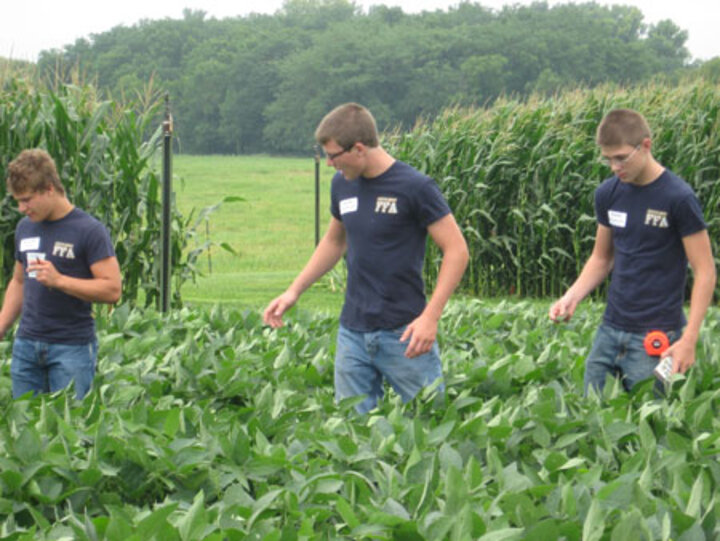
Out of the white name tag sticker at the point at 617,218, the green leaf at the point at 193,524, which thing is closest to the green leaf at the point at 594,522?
the green leaf at the point at 193,524

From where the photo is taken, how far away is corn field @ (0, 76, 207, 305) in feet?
30.4

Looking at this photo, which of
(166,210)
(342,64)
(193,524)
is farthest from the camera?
(342,64)

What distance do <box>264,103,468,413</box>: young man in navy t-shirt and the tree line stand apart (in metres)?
49.1

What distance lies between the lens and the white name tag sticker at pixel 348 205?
472cm

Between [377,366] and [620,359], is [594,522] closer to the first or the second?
[377,366]

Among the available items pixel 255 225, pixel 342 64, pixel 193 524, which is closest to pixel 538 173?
pixel 193 524

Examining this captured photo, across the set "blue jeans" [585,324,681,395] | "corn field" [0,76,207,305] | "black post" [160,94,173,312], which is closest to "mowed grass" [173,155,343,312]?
"corn field" [0,76,207,305]

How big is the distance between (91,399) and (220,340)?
7.52 feet

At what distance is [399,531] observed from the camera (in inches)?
120

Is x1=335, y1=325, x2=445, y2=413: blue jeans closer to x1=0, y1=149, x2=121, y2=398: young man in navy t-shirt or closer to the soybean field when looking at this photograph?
the soybean field

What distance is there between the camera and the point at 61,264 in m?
5.02

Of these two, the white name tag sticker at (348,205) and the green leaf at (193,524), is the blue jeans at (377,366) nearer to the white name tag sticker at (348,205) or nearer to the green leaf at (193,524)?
the white name tag sticker at (348,205)

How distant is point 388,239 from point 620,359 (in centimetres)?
131

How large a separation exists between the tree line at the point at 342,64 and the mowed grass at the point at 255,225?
4.33 meters
